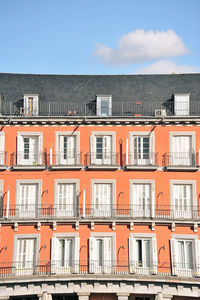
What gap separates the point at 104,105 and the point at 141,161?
579 cm

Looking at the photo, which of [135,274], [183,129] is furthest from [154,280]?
[183,129]

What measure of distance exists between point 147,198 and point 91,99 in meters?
10.1

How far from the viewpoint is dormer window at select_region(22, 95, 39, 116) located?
3438cm

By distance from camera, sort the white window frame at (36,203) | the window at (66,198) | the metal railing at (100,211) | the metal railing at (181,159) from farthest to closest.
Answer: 1. the metal railing at (181,159)
2. the window at (66,198)
3. the white window frame at (36,203)
4. the metal railing at (100,211)

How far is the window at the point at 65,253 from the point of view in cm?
3122

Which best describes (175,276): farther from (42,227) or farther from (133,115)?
(133,115)

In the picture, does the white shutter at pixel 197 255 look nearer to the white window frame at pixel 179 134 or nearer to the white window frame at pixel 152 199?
the white window frame at pixel 152 199

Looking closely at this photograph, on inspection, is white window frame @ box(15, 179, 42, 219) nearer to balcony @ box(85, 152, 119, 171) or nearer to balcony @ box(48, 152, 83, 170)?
balcony @ box(48, 152, 83, 170)

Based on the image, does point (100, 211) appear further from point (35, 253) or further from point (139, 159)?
point (35, 253)

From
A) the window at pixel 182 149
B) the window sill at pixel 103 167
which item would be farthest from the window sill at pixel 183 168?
the window sill at pixel 103 167

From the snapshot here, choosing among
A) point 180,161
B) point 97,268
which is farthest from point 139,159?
point 97,268

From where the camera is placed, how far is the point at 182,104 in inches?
1358

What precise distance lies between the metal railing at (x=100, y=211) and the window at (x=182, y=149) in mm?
3530

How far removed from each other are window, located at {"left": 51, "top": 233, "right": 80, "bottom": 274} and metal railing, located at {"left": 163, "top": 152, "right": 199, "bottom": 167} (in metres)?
9.47
